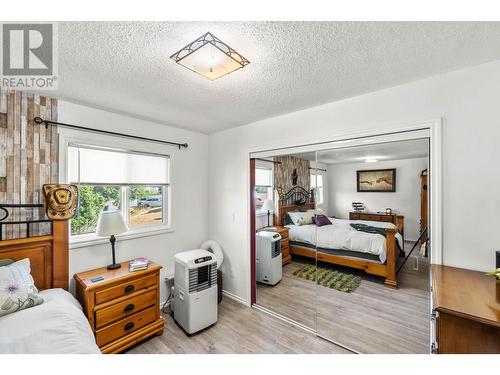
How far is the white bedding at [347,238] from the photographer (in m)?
2.17

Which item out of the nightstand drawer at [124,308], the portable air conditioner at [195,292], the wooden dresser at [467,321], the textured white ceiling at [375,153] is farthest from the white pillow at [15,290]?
the textured white ceiling at [375,153]

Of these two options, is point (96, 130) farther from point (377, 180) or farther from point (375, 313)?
point (375, 313)

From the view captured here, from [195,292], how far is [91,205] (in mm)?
1482

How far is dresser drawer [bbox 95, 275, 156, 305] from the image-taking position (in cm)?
191

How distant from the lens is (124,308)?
204cm

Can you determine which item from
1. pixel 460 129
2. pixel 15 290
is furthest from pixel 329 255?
pixel 15 290

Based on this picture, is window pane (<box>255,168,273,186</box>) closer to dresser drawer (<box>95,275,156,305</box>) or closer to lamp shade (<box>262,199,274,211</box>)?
lamp shade (<box>262,199,274,211</box>)

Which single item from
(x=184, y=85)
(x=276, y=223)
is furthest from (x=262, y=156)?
(x=184, y=85)

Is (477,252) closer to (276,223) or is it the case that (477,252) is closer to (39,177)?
(276,223)

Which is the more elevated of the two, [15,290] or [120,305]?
[15,290]

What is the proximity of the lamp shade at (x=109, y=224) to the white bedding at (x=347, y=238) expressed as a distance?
6.75 ft

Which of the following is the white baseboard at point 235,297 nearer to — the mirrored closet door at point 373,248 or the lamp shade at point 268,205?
the mirrored closet door at point 373,248

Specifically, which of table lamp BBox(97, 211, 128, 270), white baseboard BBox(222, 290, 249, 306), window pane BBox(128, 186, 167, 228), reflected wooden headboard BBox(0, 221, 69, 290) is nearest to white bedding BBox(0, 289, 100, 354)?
reflected wooden headboard BBox(0, 221, 69, 290)
